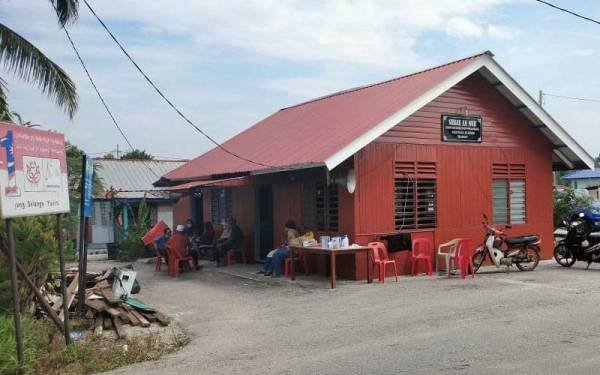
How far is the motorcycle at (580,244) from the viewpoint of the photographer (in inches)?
536

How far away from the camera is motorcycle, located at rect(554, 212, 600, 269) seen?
44.7 ft

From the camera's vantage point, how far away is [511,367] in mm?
6047

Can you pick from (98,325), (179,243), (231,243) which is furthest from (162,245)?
(98,325)

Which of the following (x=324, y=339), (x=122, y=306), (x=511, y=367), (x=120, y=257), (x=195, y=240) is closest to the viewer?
(x=511, y=367)

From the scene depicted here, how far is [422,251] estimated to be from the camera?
13703 millimetres

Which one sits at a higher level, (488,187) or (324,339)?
(488,187)

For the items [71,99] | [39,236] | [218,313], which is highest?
[71,99]

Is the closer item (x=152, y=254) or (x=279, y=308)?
(x=279, y=308)

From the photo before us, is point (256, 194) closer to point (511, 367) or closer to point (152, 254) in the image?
point (152, 254)

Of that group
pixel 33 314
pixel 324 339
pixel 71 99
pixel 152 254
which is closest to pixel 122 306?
pixel 33 314

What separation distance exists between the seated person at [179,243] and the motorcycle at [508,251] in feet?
22.8

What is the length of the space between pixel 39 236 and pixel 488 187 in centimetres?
1040

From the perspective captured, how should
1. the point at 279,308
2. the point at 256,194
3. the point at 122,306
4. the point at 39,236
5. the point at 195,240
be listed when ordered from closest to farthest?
the point at 39,236 < the point at 122,306 < the point at 279,308 < the point at 256,194 < the point at 195,240

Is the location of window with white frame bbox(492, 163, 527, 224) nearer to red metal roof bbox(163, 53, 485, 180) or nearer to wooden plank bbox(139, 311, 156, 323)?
red metal roof bbox(163, 53, 485, 180)
